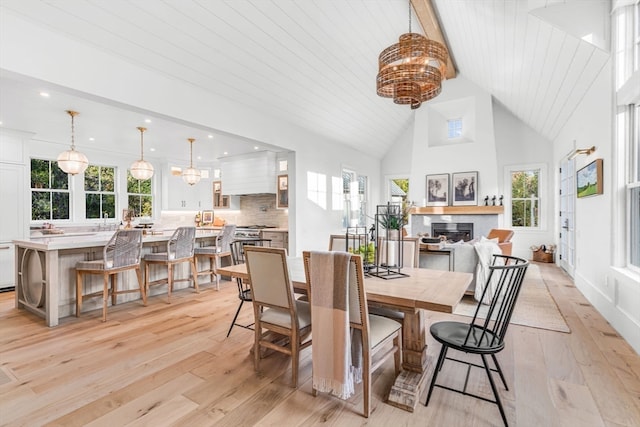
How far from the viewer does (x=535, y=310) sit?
3609 millimetres

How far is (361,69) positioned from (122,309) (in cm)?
475

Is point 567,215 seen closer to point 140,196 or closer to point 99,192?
point 140,196

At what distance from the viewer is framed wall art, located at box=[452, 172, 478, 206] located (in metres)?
6.95

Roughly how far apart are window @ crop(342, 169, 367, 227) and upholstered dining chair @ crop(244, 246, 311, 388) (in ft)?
16.5

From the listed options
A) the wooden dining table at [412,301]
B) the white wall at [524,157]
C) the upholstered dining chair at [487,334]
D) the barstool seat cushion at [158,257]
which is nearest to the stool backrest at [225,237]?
the barstool seat cushion at [158,257]

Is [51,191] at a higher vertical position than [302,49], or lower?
lower

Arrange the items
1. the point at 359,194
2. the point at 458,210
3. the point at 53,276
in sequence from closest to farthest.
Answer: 1. the point at 53,276
2. the point at 458,210
3. the point at 359,194

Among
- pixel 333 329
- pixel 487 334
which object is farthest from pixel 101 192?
pixel 487 334

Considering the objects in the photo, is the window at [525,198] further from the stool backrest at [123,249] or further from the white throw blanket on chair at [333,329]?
the stool backrest at [123,249]

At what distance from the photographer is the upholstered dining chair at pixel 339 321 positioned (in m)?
1.76

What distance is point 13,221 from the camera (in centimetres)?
479

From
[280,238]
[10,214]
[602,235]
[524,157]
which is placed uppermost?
[524,157]

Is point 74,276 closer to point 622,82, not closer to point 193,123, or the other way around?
point 193,123

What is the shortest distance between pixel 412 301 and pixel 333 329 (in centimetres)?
47
